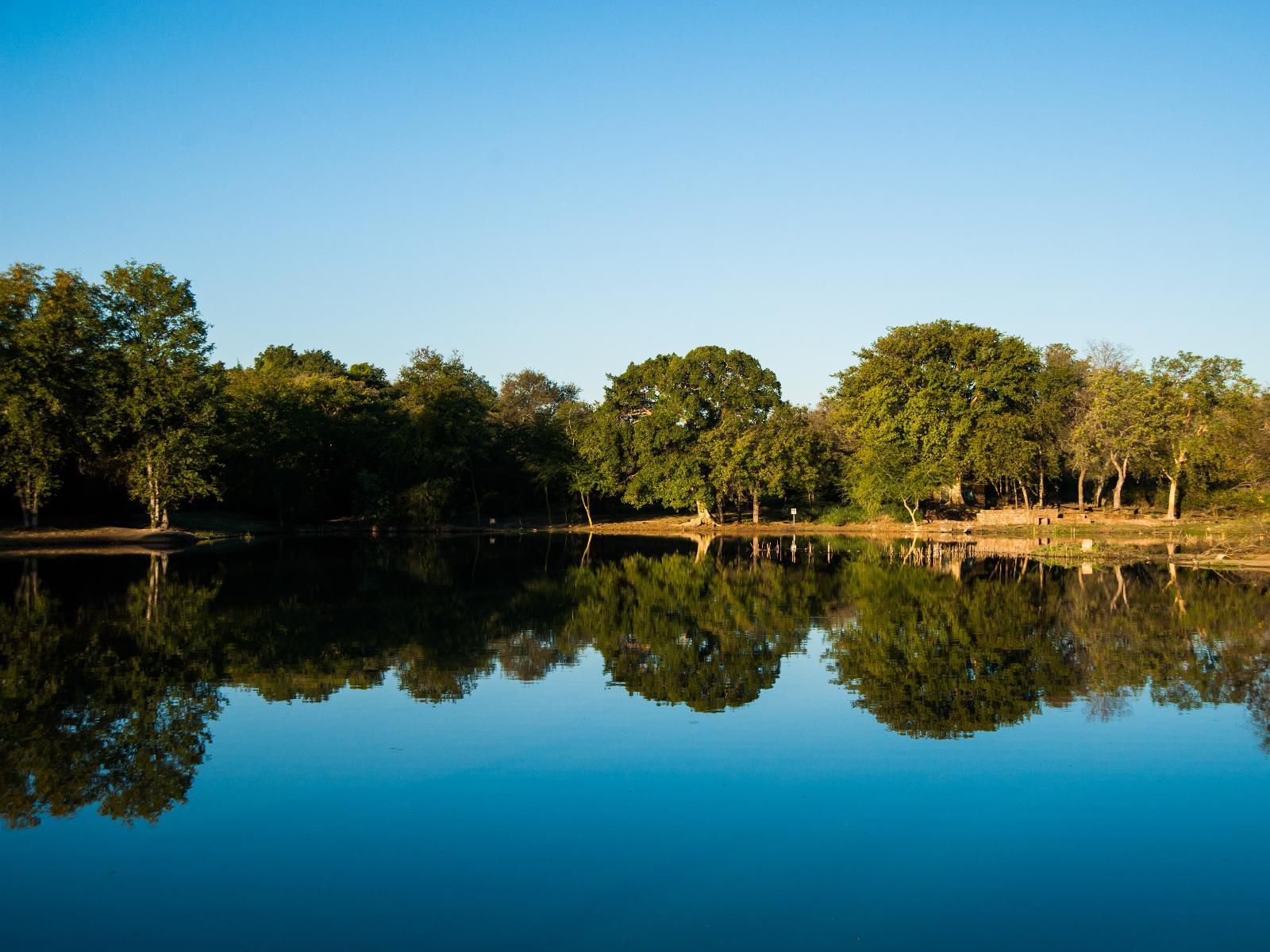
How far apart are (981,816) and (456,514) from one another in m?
68.4

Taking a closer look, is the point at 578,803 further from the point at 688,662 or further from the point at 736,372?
the point at 736,372

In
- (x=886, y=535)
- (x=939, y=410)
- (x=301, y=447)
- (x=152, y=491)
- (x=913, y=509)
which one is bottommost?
(x=886, y=535)

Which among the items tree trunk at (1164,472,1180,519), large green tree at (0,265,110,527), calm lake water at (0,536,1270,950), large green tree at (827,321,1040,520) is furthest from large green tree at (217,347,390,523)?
tree trunk at (1164,472,1180,519)

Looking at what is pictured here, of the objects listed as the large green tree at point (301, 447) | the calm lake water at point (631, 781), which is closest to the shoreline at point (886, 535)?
the large green tree at point (301, 447)

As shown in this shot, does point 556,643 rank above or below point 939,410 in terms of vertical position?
below

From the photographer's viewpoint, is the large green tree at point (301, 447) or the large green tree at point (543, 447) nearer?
the large green tree at point (301, 447)

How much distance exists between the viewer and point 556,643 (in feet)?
75.0

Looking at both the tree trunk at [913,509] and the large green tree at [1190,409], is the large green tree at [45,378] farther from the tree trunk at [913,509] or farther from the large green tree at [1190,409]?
the large green tree at [1190,409]

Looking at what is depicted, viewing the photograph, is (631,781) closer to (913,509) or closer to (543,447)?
(913,509)

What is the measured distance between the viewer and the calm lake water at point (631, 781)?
8.49 m

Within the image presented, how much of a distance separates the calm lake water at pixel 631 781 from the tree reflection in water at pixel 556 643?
0.40 ft

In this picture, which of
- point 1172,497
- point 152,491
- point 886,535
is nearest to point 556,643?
point 152,491

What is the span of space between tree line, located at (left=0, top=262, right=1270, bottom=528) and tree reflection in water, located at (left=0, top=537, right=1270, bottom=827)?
15033mm

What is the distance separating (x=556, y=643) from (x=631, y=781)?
10810 mm
